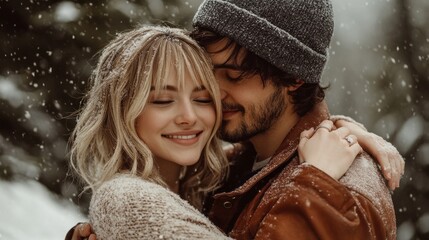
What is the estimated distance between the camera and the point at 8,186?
→ 4090 millimetres

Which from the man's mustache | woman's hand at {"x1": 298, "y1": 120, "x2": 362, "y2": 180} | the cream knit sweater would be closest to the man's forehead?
the man's mustache

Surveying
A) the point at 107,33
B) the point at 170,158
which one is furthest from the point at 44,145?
the point at 170,158

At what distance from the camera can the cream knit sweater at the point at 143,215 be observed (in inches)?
76.5

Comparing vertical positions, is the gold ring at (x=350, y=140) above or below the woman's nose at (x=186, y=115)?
above

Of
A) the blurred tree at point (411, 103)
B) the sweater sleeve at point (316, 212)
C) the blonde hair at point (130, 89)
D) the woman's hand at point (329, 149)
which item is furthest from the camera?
the blurred tree at point (411, 103)

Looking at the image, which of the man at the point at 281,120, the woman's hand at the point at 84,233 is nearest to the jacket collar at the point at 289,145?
the man at the point at 281,120

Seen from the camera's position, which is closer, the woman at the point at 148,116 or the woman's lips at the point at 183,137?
the woman at the point at 148,116

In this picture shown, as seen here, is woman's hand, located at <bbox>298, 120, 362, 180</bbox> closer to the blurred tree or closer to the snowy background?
the snowy background

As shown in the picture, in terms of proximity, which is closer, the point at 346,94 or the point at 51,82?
the point at 51,82

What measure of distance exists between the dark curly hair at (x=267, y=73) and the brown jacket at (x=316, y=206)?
0.35m

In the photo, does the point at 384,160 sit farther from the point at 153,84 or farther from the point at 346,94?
the point at 346,94

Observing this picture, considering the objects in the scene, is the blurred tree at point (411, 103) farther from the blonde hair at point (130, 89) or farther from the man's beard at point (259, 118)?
the blonde hair at point (130, 89)

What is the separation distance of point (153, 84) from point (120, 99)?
0.14 metres

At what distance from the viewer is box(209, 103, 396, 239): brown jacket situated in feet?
6.30
